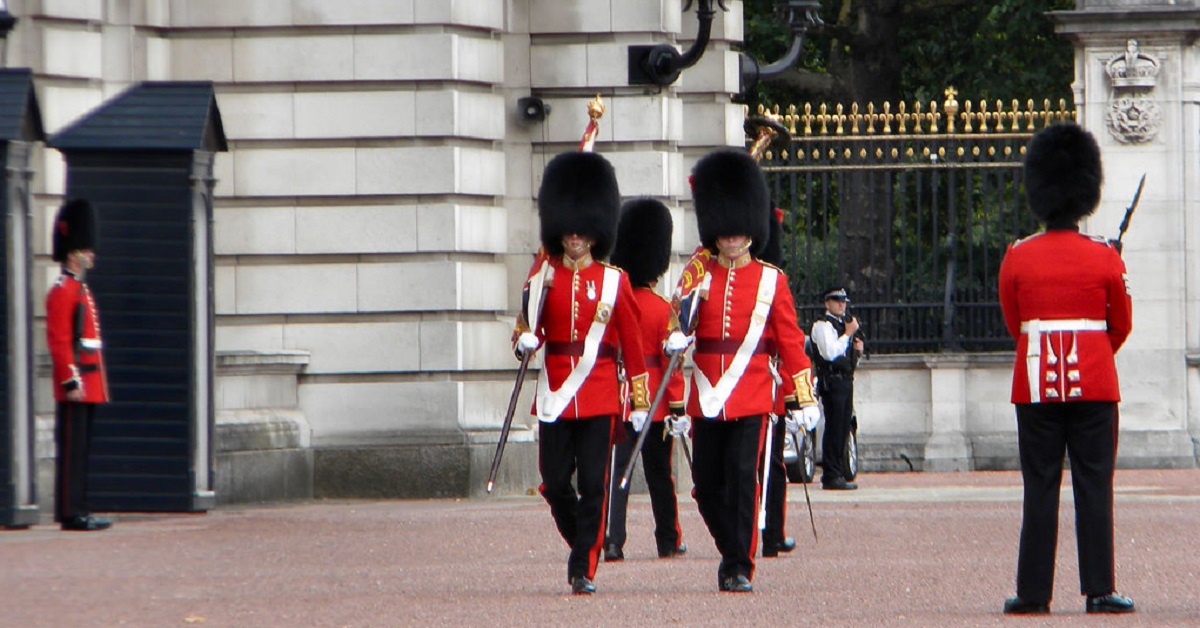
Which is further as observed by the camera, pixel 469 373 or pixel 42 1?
pixel 469 373

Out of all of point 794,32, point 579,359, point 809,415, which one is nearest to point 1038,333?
point 809,415

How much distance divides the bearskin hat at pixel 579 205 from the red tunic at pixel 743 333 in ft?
1.54

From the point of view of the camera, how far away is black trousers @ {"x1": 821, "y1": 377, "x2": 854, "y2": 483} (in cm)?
1647

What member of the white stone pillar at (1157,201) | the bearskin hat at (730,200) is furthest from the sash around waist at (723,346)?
the white stone pillar at (1157,201)

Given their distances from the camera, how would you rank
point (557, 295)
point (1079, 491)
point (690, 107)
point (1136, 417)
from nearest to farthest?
point (1079, 491)
point (557, 295)
point (690, 107)
point (1136, 417)

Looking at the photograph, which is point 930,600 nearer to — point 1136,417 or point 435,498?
point 435,498

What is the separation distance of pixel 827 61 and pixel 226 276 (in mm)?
13139

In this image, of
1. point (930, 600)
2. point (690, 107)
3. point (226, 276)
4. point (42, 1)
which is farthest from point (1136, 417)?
point (930, 600)

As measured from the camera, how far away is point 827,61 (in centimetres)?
2675

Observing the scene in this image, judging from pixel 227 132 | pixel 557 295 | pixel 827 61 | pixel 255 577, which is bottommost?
pixel 255 577

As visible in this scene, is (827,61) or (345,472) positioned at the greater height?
(827,61)

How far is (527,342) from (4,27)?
4900mm

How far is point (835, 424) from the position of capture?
54.6 feet

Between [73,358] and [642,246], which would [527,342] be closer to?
[642,246]
